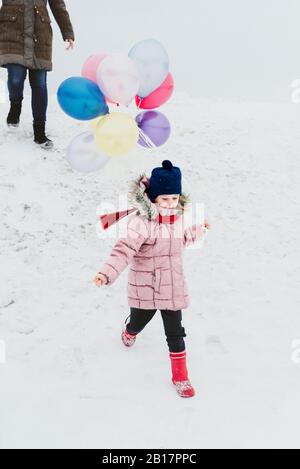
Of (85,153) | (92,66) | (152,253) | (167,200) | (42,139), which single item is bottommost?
(152,253)

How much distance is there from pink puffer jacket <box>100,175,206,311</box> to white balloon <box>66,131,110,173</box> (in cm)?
52

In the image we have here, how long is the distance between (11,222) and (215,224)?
8.26ft

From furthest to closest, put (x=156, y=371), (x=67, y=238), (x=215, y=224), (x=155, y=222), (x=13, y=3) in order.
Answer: (x=215, y=224), (x=13, y=3), (x=67, y=238), (x=156, y=371), (x=155, y=222)

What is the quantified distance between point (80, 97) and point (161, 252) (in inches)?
49.5

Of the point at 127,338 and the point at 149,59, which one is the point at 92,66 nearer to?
the point at 149,59

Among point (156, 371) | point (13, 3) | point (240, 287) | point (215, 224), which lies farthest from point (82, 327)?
point (13, 3)

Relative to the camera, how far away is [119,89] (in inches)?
132

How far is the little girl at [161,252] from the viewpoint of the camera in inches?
125

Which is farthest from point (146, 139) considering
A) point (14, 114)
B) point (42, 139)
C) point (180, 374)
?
point (14, 114)

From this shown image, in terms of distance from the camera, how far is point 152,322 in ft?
13.8

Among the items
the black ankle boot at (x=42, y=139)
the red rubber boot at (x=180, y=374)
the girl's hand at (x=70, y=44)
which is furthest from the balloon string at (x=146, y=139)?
the black ankle boot at (x=42, y=139)

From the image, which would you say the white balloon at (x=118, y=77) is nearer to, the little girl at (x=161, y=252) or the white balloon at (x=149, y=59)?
the white balloon at (x=149, y=59)
